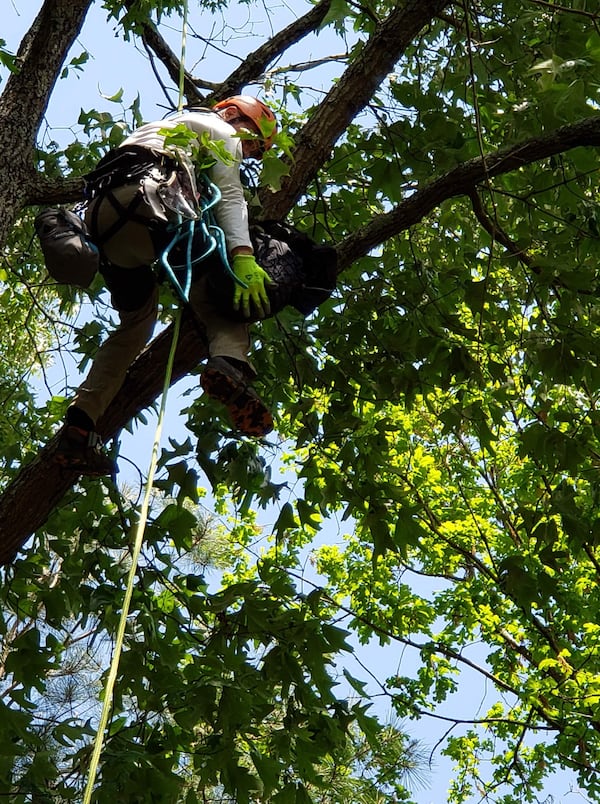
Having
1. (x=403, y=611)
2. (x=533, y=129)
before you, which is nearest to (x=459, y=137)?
(x=533, y=129)

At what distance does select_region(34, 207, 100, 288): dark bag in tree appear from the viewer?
289 cm

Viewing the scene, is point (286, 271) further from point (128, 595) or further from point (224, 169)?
point (128, 595)

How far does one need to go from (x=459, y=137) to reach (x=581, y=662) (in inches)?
234

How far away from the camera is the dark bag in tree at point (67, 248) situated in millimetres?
2889

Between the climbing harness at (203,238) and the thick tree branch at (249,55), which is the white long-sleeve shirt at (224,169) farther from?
the thick tree branch at (249,55)

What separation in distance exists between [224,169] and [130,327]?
64 centimetres

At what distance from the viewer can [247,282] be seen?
9.89 ft

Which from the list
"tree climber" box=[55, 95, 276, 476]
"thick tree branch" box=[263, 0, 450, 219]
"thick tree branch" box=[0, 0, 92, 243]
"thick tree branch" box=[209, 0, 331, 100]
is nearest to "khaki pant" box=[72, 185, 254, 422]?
"tree climber" box=[55, 95, 276, 476]

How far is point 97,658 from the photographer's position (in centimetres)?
1036

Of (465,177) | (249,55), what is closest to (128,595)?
(465,177)

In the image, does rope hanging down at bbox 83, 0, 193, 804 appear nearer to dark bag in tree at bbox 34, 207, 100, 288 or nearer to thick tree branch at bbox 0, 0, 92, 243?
dark bag in tree at bbox 34, 207, 100, 288

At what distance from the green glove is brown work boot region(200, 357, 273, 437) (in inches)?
7.0

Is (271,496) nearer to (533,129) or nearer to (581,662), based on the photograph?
(533,129)

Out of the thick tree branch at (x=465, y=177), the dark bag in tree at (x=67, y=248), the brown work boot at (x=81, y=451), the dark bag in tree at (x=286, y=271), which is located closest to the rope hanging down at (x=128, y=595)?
the dark bag in tree at (x=286, y=271)
